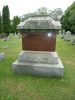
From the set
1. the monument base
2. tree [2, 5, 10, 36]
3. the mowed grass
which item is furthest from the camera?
tree [2, 5, 10, 36]

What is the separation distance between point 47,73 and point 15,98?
2.20 m

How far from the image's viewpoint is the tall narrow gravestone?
6.87 m

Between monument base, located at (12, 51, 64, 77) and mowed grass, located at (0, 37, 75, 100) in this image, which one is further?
monument base, located at (12, 51, 64, 77)

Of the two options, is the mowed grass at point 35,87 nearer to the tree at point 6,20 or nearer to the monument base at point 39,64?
the monument base at point 39,64

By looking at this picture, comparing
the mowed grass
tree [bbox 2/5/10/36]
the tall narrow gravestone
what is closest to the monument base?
the tall narrow gravestone

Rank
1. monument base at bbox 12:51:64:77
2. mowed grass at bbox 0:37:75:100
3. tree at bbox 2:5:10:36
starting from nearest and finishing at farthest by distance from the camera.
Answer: mowed grass at bbox 0:37:75:100, monument base at bbox 12:51:64:77, tree at bbox 2:5:10:36

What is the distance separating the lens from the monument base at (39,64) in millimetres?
6782

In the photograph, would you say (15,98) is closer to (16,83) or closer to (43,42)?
(16,83)

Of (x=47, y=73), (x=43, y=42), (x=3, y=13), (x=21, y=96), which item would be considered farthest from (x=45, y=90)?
(x=3, y=13)

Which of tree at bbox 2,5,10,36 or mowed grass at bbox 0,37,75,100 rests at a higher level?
tree at bbox 2,5,10,36

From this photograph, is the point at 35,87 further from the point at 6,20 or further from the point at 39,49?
the point at 6,20

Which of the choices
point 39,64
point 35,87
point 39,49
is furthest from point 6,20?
point 35,87

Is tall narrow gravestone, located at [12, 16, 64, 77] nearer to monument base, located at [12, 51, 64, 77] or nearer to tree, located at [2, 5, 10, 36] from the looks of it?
monument base, located at [12, 51, 64, 77]

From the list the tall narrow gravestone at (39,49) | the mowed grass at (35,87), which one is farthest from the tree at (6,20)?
the mowed grass at (35,87)
